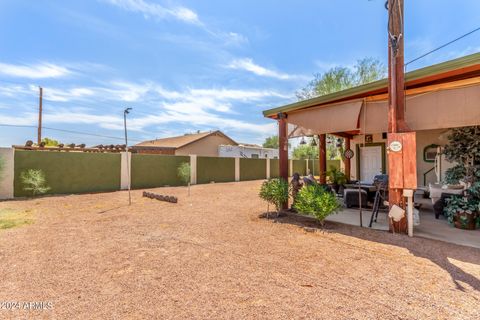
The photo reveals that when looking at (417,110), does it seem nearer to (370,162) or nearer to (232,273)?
(232,273)

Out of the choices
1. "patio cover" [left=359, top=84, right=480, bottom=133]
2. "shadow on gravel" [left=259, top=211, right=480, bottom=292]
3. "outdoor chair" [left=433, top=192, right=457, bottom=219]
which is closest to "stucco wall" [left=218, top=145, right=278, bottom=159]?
"shadow on gravel" [left=259, top=211, right=480, bottom=292]

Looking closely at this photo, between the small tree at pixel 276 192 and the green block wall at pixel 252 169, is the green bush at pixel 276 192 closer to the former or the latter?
the small tree at pixel 276 192

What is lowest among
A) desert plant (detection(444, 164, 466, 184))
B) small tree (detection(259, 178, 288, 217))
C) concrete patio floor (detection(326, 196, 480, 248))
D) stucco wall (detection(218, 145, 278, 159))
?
concrete patio floor (detection(326, 196, 480, 248))

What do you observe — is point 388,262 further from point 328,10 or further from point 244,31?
point 244,31

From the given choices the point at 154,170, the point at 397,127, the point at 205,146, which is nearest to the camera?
the point at 397,127

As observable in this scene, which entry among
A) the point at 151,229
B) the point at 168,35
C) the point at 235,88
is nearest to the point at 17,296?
the point at 151,229

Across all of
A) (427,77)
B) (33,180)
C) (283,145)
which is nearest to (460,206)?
(427,77)

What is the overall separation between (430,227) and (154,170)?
11654 millimetres

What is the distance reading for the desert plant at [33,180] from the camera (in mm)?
8781

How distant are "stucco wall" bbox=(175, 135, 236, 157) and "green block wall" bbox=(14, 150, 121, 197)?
10.2 m

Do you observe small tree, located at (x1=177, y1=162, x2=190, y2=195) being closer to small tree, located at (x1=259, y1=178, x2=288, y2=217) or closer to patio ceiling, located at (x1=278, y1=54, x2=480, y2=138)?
small tree, located at (x1=259, y1=178, x2=288, y2=217)

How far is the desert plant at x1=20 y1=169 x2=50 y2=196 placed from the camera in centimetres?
878

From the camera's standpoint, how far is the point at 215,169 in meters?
16.0

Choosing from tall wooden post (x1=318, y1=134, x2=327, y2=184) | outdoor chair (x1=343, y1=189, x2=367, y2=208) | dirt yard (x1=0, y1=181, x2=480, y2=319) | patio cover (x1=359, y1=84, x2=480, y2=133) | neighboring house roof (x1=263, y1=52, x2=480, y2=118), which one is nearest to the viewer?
dirt yard (x1=0, y1=181, x2=480, y2=319)
